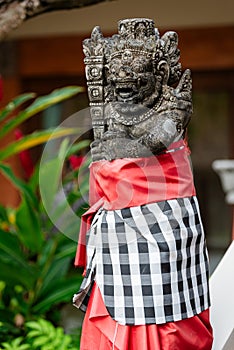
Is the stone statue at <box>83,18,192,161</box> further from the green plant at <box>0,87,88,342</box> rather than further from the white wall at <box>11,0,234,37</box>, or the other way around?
the white wall at <box>11,0,234,37</box>

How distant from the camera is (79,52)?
5188 millimetres

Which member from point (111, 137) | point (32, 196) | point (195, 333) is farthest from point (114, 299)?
point (32, 196)

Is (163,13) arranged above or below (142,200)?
below

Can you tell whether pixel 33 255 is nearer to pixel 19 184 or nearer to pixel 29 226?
pixel 29 226

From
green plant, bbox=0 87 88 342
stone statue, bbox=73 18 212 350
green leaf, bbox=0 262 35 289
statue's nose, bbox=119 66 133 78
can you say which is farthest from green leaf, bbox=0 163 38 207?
statue's nose, bbox=119 66 133 78

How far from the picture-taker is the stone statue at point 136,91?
5.98 feet

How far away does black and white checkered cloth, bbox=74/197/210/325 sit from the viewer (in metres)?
1.82

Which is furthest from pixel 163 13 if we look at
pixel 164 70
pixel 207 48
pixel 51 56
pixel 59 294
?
pixel 164 70

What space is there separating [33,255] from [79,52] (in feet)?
7.76

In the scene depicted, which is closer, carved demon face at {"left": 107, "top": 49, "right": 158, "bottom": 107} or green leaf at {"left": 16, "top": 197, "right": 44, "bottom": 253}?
carved demon face at {"left": 107, "top": 49, "right": 158, "bottom": 107}

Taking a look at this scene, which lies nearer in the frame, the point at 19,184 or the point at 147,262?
the point at 147,262

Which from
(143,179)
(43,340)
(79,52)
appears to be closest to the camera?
(143,179)

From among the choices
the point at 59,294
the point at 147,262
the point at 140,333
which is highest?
the point at 147,262

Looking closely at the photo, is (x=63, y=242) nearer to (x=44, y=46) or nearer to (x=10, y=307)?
(x=10, y=307)
